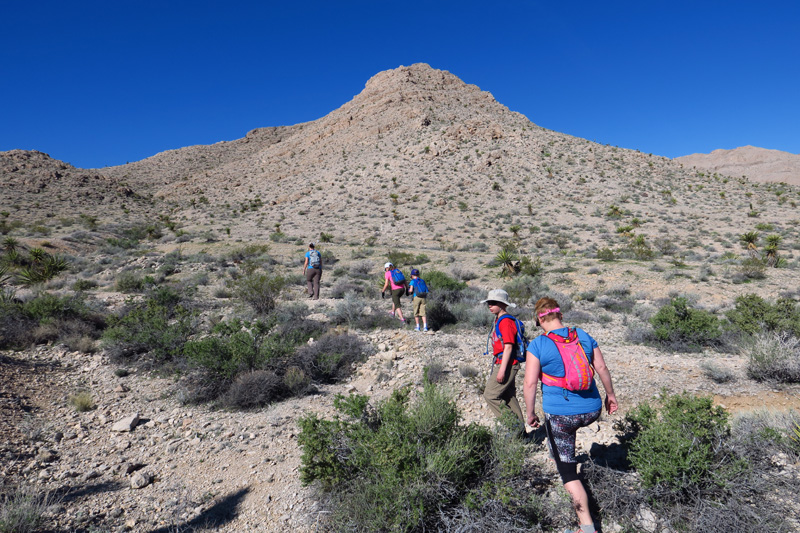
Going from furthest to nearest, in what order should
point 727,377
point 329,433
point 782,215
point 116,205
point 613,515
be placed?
point 116,205 → point 782,215 → point 727,377 → point 329,433 → point 613,515

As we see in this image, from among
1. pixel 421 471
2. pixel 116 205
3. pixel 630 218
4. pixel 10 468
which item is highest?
pixel 116 205

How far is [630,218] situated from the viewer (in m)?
28.9

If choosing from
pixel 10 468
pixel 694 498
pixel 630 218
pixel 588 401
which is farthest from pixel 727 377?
pixel 630 218

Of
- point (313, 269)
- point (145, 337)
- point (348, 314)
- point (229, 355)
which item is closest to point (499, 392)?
point (229, 355)

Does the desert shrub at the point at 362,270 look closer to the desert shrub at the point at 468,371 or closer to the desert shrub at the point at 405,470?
the desert shrub at the point at 468,371

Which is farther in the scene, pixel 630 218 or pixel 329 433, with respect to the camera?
pixel 630 218

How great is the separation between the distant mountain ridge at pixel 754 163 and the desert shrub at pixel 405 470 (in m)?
102

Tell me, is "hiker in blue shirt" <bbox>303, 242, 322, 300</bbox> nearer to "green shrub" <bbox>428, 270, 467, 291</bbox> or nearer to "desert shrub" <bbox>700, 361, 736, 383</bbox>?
"green shrub" <bbox>428, 270, 467, 291</bbox>

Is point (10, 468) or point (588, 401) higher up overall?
point (588, 401)

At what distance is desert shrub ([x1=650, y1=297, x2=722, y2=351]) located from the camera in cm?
703

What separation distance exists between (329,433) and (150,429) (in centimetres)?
300

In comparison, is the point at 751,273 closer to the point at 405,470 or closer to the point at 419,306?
the point at 419,306

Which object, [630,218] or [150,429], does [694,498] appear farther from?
[630,218]

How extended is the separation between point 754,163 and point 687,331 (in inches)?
4887
